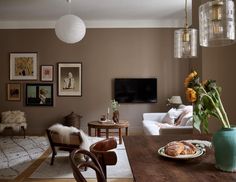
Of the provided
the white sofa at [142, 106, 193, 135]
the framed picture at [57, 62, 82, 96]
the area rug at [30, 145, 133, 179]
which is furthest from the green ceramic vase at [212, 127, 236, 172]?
the framed picture at [57, 62, 82, 96]

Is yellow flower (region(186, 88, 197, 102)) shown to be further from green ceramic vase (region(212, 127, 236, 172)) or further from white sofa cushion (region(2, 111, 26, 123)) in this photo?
white sofa cushion (region(2, 111, 26, 123))

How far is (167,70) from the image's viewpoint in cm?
774

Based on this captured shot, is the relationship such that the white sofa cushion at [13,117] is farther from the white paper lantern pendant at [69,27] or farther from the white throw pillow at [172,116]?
the white throw pillow at [172,116]

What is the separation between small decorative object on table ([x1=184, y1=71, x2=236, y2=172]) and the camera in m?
1.38

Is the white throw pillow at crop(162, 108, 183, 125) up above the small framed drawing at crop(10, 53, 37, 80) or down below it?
below

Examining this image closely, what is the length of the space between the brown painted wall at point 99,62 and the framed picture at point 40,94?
147 millimetres

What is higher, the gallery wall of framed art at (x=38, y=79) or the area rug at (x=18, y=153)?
the gallery wall of framed art at (x=38, y=79)

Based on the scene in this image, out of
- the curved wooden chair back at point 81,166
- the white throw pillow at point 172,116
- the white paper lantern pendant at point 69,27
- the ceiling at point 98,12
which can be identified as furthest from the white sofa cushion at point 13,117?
the curved wooden chair back at point 81,166

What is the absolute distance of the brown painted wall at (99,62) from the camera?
772cm

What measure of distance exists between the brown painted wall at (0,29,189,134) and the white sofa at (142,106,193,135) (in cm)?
77

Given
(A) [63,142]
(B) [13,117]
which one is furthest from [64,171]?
(B) [13,117]

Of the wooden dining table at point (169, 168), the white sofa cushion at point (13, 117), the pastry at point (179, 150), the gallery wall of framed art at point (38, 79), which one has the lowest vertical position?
the white sofa cushion at point (13, 117)

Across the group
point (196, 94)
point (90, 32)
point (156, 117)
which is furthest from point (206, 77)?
point (90, 32)

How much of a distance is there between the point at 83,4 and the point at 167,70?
2981 millimetres
